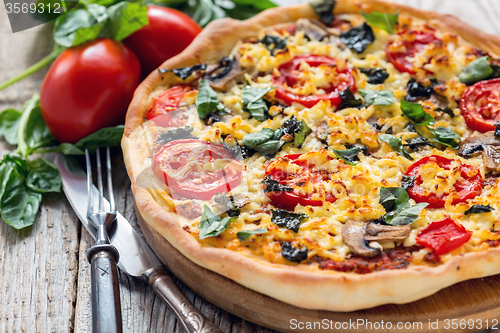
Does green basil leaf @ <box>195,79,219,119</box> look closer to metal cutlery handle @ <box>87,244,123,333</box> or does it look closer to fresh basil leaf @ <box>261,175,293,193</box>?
fresh basil leaf @ <box>261,175,293,193</box>

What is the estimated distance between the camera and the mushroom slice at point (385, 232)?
336 cm

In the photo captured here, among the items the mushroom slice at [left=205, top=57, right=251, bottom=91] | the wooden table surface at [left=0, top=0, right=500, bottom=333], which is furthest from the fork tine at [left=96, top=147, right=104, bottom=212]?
the mushroom slice at [left=205, top=57, right=251, bottom=91]

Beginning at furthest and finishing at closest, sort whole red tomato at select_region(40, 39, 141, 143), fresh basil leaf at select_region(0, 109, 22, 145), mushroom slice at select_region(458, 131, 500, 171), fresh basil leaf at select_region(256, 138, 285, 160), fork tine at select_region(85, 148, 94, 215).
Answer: fresh basil leaf at select_region(0, 109, 22, 145) → whole red tomato at select_region(40, 39, 141, 143) → fork tine at select_region(85, 148, 94, 215) → fresh basil leaf at select_region(256, 138, 285, 160) → mushroom slice at select_region(458, 131, 500, 171)

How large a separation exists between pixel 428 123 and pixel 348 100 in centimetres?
70

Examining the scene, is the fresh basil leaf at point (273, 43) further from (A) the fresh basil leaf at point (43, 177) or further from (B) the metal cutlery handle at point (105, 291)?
(B) the metal cutlery handle at point (105, 291)

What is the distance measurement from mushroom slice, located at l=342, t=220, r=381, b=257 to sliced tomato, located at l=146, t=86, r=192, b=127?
1.68m

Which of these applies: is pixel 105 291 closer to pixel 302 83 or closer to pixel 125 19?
pixel 302 83

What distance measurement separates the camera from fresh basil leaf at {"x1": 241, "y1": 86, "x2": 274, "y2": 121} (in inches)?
171

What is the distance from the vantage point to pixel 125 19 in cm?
521

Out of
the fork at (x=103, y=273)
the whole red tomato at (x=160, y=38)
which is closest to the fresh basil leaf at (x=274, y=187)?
the fork at (x=103, y=273)

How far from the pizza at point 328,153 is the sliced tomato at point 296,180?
0.01 meters

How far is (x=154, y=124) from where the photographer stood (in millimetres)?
4324

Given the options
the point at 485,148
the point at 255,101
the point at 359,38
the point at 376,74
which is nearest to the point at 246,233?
the point at 255,101

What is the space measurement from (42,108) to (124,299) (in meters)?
2.27
